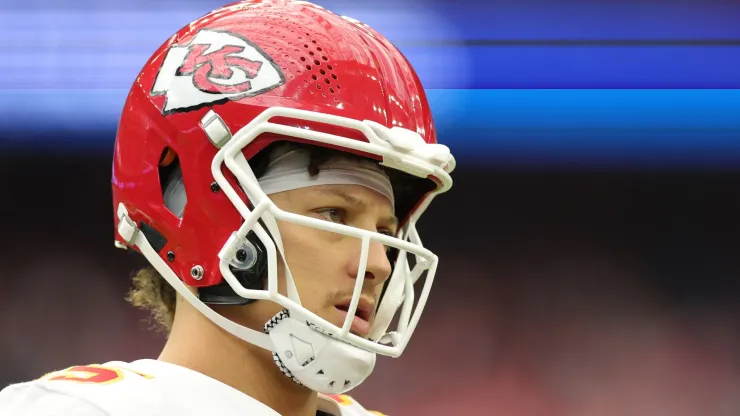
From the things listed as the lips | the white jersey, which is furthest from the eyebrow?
the white jersey

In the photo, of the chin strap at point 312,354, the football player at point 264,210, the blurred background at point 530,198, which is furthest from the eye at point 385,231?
the blurred background at point 530,198

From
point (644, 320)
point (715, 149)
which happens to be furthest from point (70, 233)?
point (715, 149)

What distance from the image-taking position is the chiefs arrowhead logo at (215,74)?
1.15 metres

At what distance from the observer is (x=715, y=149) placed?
6.61 feet

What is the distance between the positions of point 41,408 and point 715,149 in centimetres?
150

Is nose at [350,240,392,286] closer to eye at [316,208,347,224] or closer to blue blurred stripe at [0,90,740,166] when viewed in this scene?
eye at [316,208,347,224]

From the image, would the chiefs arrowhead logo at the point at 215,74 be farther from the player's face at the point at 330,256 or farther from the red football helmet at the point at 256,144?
the player's face at the point at 330,256

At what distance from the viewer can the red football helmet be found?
1.10 meters

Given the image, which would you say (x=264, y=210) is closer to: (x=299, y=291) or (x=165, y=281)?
(x=299, y=291)

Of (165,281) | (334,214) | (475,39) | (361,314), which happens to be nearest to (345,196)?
(334,214)

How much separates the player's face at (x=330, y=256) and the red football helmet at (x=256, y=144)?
24 millimetres

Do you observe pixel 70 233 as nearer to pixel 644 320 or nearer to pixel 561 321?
pixel 561 321

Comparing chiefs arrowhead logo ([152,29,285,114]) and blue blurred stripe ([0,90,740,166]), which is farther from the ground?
chiefs arrowhead logo ([152,29,285,114])

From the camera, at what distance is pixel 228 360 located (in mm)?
1154
